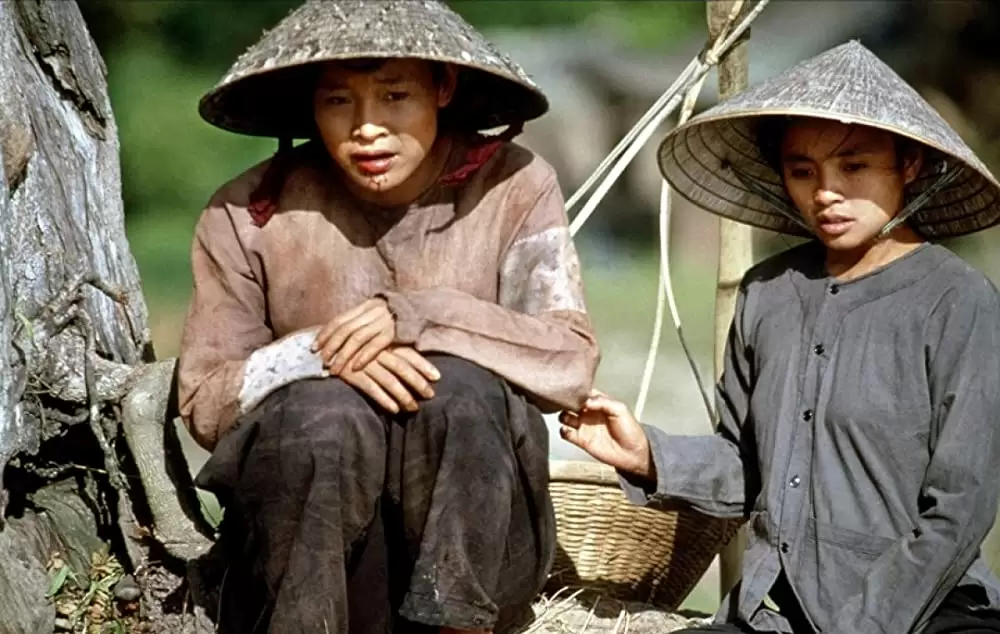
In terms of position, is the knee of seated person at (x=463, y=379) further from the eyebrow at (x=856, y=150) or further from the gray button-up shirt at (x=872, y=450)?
the eyebrow at (x=856, y=150)

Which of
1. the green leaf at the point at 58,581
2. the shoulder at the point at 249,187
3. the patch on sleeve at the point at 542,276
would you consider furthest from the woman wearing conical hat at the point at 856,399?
the green leaf at the point at 58,581

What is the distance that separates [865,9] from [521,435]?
6851 mm

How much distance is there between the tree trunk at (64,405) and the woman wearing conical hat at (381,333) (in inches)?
17.6

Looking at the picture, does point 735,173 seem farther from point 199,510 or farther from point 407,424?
point 199,510

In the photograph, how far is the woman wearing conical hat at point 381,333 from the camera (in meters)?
2.70

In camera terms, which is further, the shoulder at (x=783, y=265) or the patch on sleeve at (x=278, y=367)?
the shoulder at (x=783, y=265)

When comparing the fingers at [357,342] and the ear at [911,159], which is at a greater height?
the ear at [911,159]

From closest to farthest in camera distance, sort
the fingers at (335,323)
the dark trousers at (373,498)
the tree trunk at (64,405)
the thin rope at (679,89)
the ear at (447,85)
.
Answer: the dark trousers at (373,498)
the fingers at (335,323)
the ear at (447,85)
the tree trunk at (64,405)
the thin rope at (679,89)

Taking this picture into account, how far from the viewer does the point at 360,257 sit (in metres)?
3.03

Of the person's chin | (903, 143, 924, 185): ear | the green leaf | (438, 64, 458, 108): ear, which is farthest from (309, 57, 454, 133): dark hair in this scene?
the green leaf

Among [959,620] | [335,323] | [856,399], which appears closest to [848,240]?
[856,399]

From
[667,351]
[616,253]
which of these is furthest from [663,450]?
[616,253]

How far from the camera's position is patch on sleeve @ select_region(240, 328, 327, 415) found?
9.11 feet

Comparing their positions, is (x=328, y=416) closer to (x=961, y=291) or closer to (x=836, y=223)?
(x=836, y=223)
